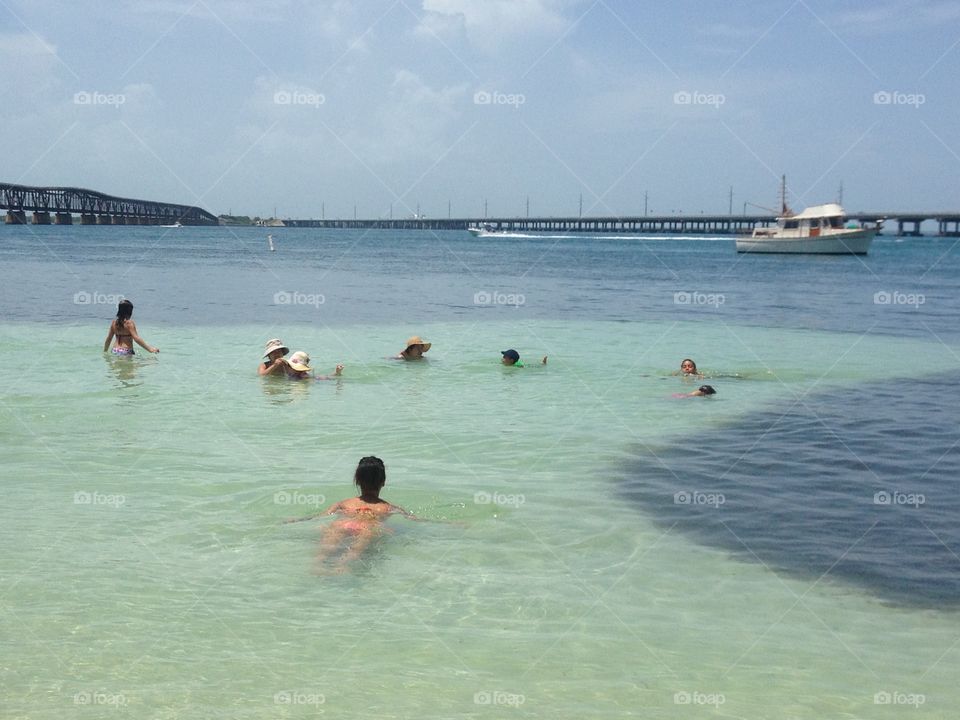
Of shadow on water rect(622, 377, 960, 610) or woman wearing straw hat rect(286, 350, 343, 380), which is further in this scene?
woman wearing straw hat rect(286, 350, 343, 380)

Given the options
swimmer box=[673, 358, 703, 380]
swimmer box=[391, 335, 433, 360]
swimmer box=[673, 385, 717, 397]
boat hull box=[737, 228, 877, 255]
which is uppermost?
boat hull box=[737, 228, 877, 255]

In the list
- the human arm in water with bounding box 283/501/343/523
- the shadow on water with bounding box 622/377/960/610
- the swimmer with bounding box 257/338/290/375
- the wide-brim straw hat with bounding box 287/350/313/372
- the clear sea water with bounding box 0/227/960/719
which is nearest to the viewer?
the clear sea water with bounding box 0/227/960/719

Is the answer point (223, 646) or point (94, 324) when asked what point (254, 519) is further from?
point (94, 324)

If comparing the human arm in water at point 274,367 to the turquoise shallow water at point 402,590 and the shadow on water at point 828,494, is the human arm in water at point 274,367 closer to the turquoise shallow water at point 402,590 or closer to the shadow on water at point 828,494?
the turquoise shallow water at point 402,590

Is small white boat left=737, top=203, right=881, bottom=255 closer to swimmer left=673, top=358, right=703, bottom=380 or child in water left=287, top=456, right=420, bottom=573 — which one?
swimmer left=673, top=358, right=703, bottom=380

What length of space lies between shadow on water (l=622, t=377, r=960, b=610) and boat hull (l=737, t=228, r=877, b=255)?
77338 millimetres

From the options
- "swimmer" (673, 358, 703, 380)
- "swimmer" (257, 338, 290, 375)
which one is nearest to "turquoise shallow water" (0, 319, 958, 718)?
"swimmer" (257, 338, 290, 375)

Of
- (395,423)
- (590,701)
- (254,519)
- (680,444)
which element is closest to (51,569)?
(254,519)

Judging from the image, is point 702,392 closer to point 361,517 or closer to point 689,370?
point 689,370

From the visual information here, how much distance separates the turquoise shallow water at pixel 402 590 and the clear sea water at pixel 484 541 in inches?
1.3

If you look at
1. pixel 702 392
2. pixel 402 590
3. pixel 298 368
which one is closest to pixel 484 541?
pixel 402 590

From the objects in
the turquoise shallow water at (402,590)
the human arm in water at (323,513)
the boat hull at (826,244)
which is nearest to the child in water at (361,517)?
the human arm in water at (323,513)

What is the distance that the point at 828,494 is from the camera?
434 inches

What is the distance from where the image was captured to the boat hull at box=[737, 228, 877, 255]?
8869 centimetres
